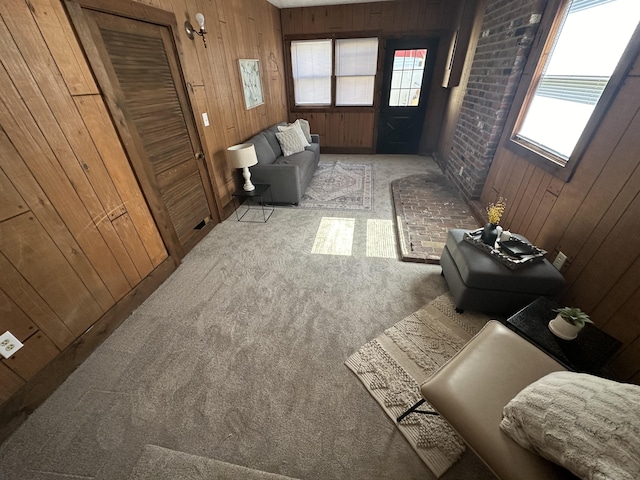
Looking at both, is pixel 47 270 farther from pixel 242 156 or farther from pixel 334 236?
pixel 334 236

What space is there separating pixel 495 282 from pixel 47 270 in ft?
9.00

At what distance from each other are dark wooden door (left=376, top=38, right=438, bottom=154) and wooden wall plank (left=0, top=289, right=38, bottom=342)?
571 centimetres

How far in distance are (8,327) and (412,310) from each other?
7.90 feet

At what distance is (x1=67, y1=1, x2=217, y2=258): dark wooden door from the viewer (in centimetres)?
167

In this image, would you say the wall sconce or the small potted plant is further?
the wall sconce

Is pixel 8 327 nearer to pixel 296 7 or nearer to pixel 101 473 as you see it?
pixel 101 473

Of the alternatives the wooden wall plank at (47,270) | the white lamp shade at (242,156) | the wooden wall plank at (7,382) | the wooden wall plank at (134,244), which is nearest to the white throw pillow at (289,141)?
the white lamp shade at (242,156)

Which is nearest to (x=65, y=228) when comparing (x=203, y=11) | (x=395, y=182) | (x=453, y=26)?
(x=203, y=11)

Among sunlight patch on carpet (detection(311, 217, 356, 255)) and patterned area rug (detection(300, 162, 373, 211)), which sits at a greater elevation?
patterned area rug (detection(300, 162, 373, 211))

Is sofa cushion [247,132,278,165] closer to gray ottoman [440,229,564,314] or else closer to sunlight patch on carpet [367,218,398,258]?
sunlight patch on carpet [367,218,398,258]

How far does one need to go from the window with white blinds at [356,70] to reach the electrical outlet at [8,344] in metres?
5.63

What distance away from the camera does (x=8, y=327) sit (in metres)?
1.29

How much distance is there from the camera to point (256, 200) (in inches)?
147

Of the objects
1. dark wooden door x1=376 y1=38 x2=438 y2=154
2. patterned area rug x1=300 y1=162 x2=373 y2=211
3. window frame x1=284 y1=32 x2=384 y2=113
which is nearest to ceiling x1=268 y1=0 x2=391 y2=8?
window frame x1=284 y1=32 x2=384 y2=113
